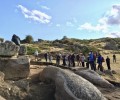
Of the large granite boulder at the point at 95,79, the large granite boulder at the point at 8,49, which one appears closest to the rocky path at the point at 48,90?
the large granite boulder at the point at 95,79

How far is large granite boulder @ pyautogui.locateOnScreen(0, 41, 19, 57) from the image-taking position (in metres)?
19.5

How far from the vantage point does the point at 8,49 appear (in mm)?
19547

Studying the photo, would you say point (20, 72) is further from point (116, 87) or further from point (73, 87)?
point (116, 87)

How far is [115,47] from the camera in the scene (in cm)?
7944

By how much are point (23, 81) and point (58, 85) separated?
1920 mm

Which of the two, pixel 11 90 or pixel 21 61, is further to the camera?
pixel 21 61

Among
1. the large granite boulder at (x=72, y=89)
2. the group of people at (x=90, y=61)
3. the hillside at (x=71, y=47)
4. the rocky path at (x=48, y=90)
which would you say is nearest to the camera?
the large granite boulder at (x=72, y=89)

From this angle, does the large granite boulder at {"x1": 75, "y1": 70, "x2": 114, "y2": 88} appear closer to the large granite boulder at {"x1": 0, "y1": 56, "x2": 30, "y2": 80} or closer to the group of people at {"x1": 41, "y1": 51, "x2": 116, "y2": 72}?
the large granite boulder at {"x1": 0, "y1": 56, "x2": 30, "y2": 80}

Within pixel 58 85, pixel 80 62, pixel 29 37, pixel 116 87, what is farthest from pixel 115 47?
pixel 58 85

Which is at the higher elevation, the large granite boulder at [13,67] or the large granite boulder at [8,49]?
the large granite boulder at [8,49]

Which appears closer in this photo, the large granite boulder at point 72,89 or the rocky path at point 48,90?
the large granite boulder at point 72,89

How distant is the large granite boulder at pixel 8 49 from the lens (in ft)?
63.9

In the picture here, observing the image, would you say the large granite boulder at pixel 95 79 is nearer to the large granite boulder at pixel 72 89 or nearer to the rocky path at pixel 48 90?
the rocky path at pixel 48 90

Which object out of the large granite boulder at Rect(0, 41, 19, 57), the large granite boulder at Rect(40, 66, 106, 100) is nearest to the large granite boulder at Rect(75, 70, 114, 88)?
the large granite boulder at Rect(40, 66, 106, 100)
